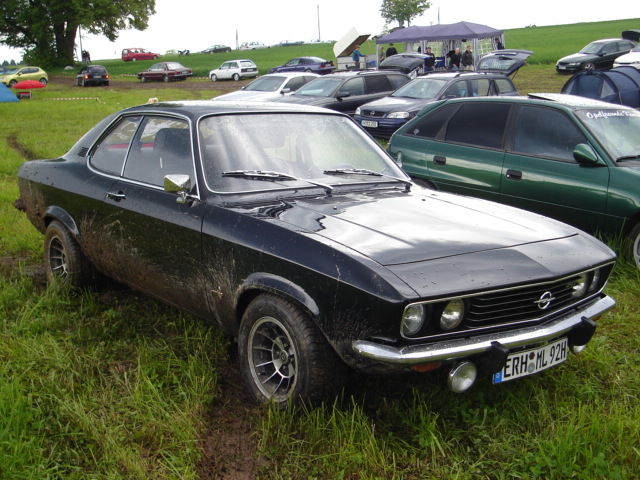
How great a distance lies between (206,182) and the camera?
3709mm

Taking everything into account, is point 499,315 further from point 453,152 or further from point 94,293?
point 453,152

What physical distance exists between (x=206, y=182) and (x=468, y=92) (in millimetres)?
10982

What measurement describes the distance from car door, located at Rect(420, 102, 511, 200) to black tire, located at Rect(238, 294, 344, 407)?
3.84 m

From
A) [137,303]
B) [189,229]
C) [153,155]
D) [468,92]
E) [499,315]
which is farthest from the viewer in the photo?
[468,92]

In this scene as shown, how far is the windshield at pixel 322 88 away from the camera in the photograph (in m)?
15.4

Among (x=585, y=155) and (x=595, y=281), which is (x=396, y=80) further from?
(x=595, y=281)

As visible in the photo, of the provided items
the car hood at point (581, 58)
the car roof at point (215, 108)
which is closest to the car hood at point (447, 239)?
the car roof at point (215, 108)

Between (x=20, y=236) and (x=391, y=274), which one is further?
(x=20, y=236)

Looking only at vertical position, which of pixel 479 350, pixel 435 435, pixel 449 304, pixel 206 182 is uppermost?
pixel 206 182

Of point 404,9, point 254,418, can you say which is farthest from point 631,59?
point 404,9

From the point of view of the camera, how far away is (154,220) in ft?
12.9

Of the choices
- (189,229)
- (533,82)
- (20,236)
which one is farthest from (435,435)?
(533,82)

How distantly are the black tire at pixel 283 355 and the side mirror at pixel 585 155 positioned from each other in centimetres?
371

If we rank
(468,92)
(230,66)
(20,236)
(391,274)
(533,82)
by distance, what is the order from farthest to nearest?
(230,66) → (533,82) → (468,92) → (20,236) → (391,274)
